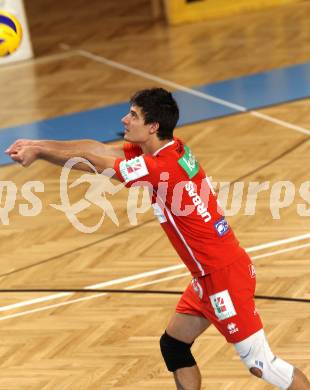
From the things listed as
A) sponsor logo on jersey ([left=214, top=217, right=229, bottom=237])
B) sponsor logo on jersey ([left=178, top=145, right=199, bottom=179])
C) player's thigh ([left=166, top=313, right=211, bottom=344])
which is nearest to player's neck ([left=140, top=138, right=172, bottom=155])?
sponsor logo on jersey ([left=178, top=145, right=199, bottom=179])

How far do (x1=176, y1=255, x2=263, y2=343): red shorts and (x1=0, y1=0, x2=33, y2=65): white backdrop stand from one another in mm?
10068

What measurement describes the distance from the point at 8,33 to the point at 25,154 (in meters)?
4.09

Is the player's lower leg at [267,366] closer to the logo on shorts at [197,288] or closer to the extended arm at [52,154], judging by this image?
the logo on shorts at [197,288]

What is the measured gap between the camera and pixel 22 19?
15547mm

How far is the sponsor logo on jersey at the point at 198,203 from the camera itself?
5719 millimetres

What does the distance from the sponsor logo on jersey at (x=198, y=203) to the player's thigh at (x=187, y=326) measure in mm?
636

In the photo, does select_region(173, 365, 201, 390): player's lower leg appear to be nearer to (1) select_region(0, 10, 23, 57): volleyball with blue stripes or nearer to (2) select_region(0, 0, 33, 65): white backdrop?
(1) select_region(0, 10, 23, 57): volleyball with blue stripes

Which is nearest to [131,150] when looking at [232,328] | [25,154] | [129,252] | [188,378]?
[25,154]

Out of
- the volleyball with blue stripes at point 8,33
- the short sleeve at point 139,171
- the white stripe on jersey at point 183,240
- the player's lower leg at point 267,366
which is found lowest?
the player's lower leg at point 267,366

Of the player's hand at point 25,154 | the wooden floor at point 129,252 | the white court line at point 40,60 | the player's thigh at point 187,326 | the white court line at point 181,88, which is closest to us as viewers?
the player's hand at point 25,154

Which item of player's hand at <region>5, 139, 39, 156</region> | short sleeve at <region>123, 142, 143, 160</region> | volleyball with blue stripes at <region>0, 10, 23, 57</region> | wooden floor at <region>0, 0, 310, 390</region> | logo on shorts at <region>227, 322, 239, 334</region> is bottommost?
wooden floor at <region>0, 0, 310, 390</region>

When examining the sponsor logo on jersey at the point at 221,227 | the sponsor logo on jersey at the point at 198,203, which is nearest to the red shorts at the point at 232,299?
the sponsor logo on jersey at the point at 221,227

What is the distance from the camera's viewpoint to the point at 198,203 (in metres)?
5.75

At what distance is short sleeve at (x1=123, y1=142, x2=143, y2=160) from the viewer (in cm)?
610
